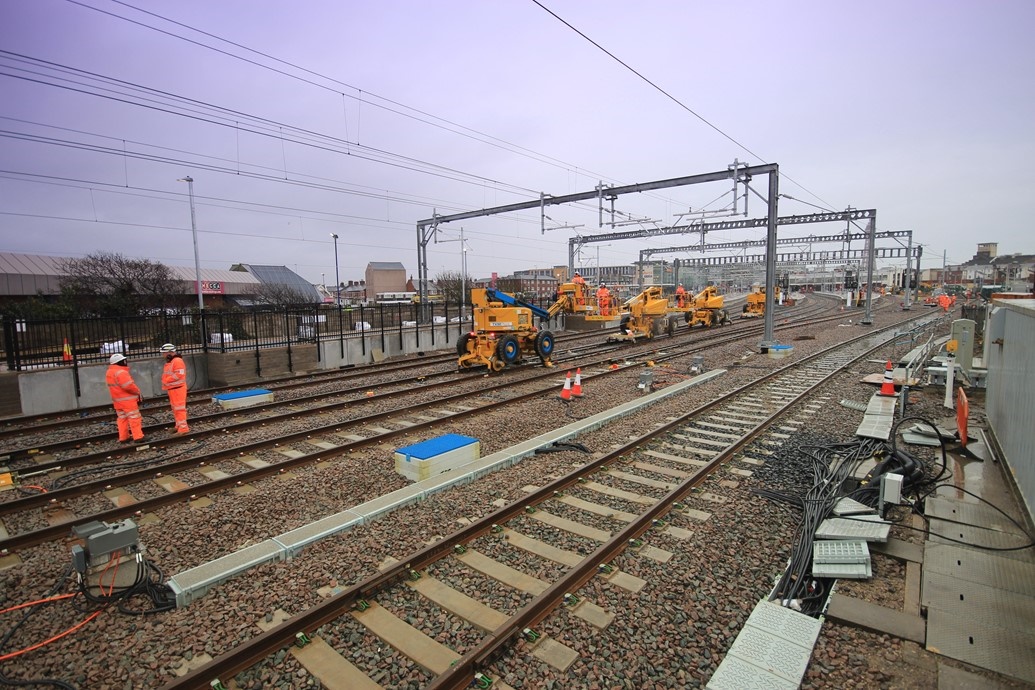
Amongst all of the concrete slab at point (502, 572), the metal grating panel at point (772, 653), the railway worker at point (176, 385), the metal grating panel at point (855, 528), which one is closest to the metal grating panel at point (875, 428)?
the metal grating panel at point (855, 528)

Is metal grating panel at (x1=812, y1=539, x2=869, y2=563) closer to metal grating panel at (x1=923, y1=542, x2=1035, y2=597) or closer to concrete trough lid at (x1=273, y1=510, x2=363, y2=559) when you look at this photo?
metal grating panel at (x1=923, y1=542, x2=1035, y2=597)

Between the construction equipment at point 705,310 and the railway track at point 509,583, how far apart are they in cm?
2470

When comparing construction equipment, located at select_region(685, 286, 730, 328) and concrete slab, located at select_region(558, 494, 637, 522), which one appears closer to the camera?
concrete slab, located at select_region(558, 494, 637, 522)

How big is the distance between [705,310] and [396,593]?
1184 inches

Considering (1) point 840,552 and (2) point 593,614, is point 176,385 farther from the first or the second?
(1) point 840,552

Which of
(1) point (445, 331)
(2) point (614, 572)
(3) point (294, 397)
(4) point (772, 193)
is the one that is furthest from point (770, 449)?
(1) point (445, 331)

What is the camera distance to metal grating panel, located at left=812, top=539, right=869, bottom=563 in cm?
467

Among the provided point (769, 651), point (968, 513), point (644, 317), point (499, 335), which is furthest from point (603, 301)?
point (769, 651)

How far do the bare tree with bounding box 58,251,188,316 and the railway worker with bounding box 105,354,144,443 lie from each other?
70.4 ft

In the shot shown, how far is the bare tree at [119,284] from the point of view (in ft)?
90.3

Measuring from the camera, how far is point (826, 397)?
1185cm

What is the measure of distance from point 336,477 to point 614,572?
4.35 m

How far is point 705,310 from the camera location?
31.4 metres

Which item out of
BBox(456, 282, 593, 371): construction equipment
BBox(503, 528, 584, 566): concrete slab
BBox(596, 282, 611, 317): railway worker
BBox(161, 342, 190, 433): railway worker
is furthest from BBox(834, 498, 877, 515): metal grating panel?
BBox(596, 282, 611, 317): railway worker
